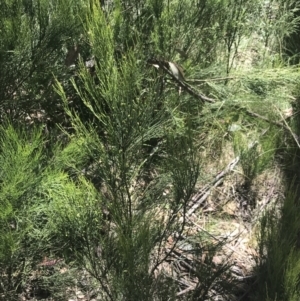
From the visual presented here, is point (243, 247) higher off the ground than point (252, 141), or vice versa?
point (252, 141)

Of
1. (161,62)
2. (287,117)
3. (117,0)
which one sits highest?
(117,0)

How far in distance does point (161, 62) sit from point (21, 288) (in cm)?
96

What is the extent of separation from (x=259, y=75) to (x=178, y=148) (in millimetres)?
789

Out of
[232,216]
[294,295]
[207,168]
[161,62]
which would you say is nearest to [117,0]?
[161,62]

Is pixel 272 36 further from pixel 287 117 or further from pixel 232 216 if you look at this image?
pixel 232 216

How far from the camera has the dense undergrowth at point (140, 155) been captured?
1.48m

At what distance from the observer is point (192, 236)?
6.54 feet

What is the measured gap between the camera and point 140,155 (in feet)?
5.36

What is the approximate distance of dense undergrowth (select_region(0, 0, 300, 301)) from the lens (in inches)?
58.4

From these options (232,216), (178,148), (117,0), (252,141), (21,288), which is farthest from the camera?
(252,141)

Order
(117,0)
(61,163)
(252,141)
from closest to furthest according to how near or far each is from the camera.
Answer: (61,163) < (117,0) < (252,141)

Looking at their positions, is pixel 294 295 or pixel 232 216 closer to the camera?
pixel 294 295

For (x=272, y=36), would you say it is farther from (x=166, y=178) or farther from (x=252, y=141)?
(x=166, y=178)

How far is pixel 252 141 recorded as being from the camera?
8.36 ft
